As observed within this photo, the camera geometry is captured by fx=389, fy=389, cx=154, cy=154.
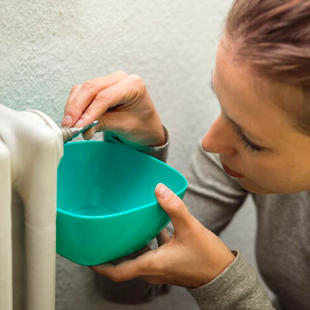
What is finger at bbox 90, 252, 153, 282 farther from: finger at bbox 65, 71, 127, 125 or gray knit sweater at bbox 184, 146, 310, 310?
gray knit sweater at bbox 184, 146, 310, 310

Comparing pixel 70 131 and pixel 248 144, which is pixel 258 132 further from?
pixel 70 131

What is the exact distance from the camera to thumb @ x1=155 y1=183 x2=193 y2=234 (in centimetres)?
50

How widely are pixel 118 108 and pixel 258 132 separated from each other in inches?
9.7

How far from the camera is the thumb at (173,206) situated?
1.65 ft

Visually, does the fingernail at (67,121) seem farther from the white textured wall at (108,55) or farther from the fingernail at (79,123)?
the white textured wall at (108,55)

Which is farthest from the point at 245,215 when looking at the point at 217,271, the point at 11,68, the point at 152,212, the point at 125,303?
the point at 11,68

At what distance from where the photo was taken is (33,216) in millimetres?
421

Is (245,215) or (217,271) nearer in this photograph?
(217,271)

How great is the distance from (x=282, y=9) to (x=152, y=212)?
28cm

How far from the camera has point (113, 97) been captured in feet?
1.87

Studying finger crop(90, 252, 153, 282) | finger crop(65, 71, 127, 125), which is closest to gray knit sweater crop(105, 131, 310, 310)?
finger crop(65, 71, 127, 125)

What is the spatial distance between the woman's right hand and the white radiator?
12 centimetres

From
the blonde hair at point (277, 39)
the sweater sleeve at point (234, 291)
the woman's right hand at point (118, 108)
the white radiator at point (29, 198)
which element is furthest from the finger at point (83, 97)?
the sweater sleeve at point (234, 291)

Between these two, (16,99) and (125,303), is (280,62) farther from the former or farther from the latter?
(125,303)
